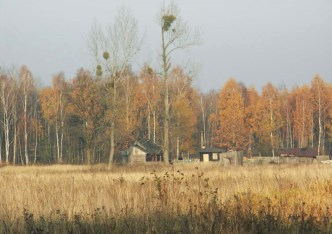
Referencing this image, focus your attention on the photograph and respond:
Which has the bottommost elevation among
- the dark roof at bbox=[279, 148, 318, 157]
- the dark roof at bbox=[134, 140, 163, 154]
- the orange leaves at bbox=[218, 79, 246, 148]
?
the dark roof at bbox=[279, 148, 318, 157]

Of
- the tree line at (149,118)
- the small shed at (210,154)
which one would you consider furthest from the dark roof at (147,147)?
the small shed at (210,154)

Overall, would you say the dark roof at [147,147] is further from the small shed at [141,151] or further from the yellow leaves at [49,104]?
the yellow leaves at [49,104]

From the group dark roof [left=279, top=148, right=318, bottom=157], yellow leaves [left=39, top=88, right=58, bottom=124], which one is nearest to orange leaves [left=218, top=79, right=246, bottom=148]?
dark roof [left=279, top=148, right=318, bottom=157]

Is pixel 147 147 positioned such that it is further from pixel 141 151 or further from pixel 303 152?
pixel 303 152

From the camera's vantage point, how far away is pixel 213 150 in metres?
53.1

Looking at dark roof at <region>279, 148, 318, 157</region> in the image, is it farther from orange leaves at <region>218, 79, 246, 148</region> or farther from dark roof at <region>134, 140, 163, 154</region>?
dark roof at <region>134, 140, 163, 154</region>

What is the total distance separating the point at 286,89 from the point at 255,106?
16570 mm

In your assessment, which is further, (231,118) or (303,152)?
(231,118)

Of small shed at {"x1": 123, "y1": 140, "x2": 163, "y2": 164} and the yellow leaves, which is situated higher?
the yellow leaves

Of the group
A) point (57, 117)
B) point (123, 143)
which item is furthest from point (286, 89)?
point (57, 117)

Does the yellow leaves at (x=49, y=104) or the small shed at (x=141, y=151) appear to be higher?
the yellow leaves at (x=49, y=104)

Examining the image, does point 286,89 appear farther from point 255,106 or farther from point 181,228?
point 181,228

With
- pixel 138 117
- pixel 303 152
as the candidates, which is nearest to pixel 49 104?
pixel 138 117

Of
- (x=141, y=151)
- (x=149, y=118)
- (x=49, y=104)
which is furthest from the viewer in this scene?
(x=49, y=104)
